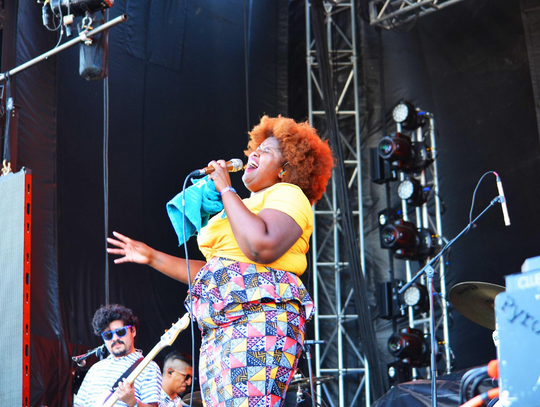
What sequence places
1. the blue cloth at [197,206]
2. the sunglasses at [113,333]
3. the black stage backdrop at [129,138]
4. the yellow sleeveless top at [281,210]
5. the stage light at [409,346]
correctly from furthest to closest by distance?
the stage light at [409,346] < the black stage backdrop at [129,138] < the sunglasses at [113,333] < the blue cloth at [197,206] < the yellow sleeveless top at [281,210]

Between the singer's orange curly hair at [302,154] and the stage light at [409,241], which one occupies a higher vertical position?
the stage light at [409,241]

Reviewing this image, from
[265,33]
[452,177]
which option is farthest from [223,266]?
[265,33]

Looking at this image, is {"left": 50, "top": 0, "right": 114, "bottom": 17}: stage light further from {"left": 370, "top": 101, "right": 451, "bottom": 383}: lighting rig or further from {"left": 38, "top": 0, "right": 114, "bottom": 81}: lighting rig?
{"left": 370, "top": 101, "right": 451, "bottom": 383}: lighting rig

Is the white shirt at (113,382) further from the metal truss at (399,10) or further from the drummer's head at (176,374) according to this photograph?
the metal truss at (399,10)

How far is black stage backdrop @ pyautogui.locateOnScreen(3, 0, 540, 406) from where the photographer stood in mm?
4609

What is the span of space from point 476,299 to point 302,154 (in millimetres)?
1736

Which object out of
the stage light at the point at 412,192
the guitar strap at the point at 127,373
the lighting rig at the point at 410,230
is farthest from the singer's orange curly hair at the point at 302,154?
the stage light at the point at 412,192

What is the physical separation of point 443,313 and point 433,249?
595 millimetres

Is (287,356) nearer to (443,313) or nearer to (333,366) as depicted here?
(443,313)

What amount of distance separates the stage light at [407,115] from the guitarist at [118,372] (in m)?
3.23

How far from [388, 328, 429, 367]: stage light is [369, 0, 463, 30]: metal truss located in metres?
3.02

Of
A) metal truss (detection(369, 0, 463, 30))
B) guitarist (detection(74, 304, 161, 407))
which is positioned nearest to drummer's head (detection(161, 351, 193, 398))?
guitarist (detection(74, 304, 161, 407))

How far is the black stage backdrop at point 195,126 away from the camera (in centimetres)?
461

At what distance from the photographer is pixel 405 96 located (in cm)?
654
